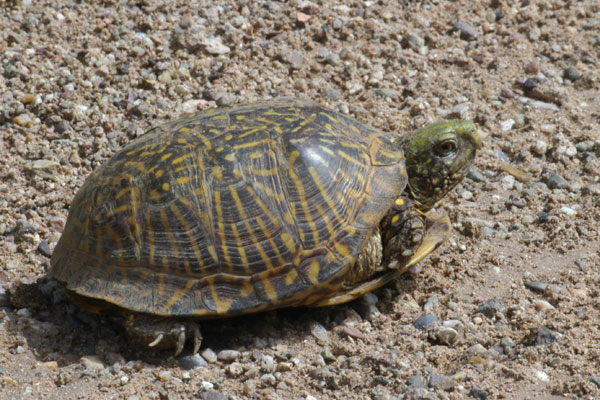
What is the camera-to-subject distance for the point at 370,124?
5.76m

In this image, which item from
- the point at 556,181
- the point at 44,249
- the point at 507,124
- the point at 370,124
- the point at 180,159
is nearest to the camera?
the point at 180,159

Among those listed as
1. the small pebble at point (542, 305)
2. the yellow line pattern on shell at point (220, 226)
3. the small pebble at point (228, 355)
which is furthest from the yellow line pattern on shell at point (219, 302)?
the small pebble at point (542, 305)

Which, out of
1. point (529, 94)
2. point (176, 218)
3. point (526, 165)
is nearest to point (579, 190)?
point (526, 165)

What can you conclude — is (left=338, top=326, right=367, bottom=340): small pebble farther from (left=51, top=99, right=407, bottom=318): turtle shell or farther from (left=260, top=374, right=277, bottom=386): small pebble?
(left=260, top=374, right=277, bottom=386): small pebble

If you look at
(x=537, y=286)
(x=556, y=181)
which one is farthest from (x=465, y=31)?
(x=537, y=286)

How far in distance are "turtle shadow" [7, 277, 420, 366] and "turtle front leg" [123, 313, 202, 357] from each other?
0.11 meters

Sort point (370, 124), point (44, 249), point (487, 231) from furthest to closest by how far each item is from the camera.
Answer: point (370, 124) < point (487, 231) < point (44, 249)

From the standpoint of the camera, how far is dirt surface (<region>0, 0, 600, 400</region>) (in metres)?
3.86

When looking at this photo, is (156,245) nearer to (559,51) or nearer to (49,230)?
(49,230)

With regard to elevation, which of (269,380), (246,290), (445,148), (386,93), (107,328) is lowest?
(107,328)

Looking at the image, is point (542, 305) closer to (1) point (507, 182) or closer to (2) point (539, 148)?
(1) point (507, 182)

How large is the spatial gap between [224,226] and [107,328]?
3.27ft

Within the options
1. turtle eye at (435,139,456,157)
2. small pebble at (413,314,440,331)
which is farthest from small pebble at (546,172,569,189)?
small pebble at (413,314,440,331)

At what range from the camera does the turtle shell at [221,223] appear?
3949 mm
